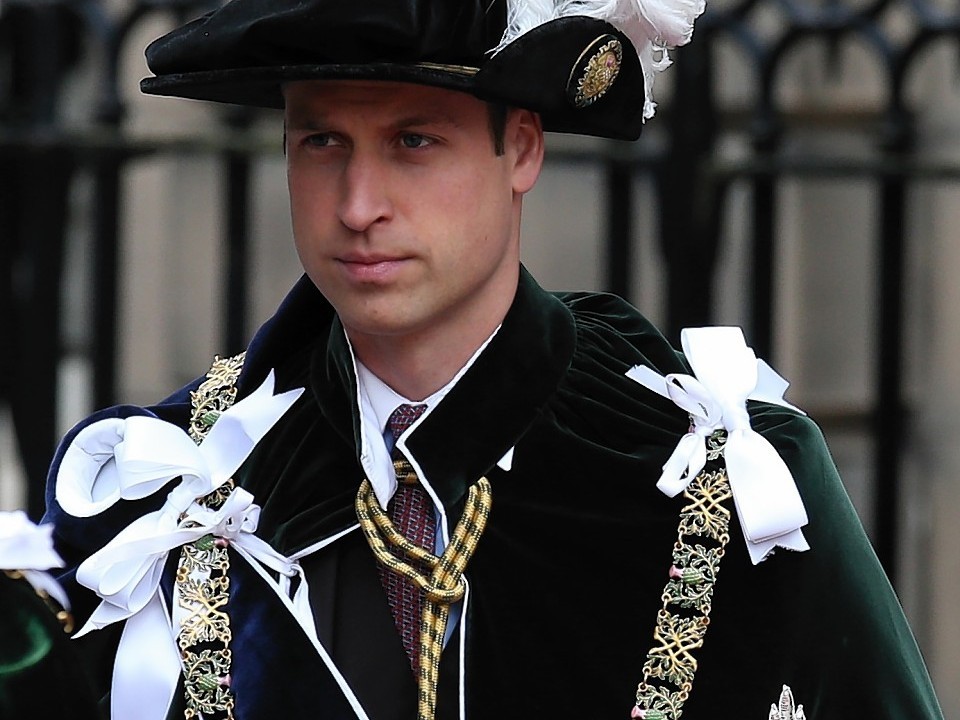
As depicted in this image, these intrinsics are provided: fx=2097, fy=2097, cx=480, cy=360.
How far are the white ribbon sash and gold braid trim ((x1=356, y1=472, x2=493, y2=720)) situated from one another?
115mm

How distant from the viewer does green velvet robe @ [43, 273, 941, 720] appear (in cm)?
246

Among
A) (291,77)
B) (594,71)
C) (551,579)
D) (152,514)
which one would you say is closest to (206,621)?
(152,514)

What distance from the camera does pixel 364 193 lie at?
2.37 meters

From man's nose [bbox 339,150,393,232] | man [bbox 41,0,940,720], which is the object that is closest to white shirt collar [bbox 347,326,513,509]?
man [bbox 41,0,940,720]

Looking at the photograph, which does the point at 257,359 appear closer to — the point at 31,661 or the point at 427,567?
the point at 427,567

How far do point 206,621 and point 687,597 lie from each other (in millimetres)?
577

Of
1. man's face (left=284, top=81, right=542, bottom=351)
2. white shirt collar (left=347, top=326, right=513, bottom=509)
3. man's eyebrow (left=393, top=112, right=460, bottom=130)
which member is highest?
man's eyebrow (left=393, top=112, right=460, bottom=130)

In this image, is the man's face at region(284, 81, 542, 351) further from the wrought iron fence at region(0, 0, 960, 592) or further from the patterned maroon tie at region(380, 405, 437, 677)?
the wrought iron fence at region(0, 0, 960, 592)

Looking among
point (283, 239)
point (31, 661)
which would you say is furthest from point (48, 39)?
point (31, 661)

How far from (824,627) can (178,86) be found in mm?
989

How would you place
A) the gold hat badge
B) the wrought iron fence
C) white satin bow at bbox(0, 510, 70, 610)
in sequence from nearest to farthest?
white satin bow at bbox(0, 510, 70, 610)
the gold hat badge
the wrought iron fence

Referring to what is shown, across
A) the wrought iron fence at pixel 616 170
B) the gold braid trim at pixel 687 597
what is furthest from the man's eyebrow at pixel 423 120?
the wrought iron fence at pixel 616 170

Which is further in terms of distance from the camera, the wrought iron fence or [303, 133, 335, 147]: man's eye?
the wrought iron fence

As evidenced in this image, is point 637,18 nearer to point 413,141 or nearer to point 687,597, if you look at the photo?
point 413,141
